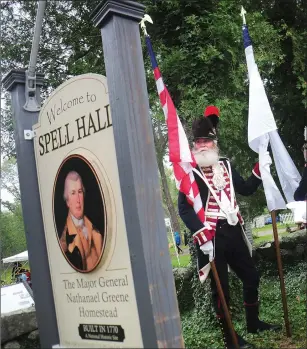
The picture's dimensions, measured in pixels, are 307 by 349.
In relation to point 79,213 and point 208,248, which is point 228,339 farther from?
point 79,213

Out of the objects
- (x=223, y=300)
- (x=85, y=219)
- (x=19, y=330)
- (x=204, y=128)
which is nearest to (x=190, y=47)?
(x=204, y=128)

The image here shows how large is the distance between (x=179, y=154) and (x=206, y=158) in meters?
0.44

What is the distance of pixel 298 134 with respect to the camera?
6.59 meters

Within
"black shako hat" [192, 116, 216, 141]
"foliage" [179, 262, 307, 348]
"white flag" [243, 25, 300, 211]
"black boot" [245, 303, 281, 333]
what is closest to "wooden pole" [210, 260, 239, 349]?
"foliage" [179, 262, 307, 348]

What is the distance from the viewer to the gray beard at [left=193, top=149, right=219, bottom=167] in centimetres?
356

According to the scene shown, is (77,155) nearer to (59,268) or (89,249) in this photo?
(89,249)

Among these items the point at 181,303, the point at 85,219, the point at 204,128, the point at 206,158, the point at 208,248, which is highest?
the point at 204,128

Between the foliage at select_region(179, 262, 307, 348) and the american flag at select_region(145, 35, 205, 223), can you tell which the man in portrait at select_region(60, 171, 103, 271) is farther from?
the foliage at select_region(179, 262, 307, 348)

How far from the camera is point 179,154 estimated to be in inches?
125

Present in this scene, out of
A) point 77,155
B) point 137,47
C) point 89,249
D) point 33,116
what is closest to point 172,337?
point 89,249

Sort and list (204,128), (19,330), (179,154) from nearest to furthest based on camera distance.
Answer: (179,154) < (19,330) < (204,128)

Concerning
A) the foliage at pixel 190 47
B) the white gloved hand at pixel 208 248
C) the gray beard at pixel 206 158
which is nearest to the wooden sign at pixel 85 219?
the white gloved hand at pixel 208 248

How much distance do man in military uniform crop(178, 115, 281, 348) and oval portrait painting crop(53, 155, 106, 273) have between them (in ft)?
3.28

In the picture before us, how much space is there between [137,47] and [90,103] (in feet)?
1.39
